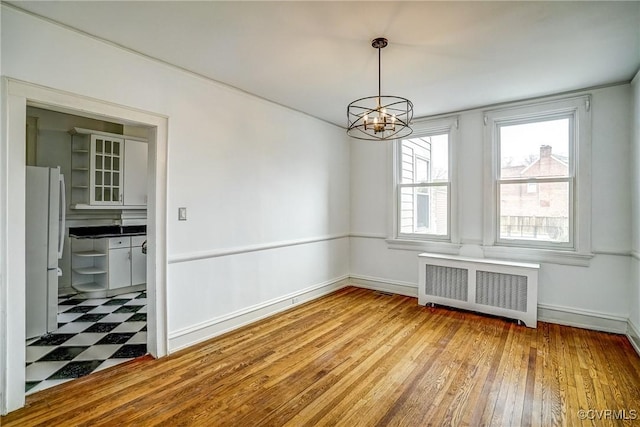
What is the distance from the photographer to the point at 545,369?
2.61 m

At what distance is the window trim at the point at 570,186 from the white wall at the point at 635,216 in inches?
13.6

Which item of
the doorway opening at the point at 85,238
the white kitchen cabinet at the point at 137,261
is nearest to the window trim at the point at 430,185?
the doorway opening at the point at 85,238

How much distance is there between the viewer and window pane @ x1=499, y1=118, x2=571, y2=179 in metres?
3.69

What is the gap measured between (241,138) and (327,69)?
1.21 meters

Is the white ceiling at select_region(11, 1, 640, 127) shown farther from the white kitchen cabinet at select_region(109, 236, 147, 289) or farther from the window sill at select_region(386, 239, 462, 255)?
the white kitchen cabinet at select_region(109, 236, 147, 289)

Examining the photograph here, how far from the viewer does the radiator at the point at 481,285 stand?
3.58 meters

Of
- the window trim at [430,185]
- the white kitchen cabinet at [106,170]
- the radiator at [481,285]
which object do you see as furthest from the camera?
the white kitchen cabinet at [106,170]

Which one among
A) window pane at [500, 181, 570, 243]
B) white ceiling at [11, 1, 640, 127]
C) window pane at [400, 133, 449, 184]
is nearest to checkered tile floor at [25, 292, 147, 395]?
white ceiling at [11, 1, 640, 127]

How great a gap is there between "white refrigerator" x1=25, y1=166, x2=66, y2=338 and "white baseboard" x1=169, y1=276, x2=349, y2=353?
4.67 feet

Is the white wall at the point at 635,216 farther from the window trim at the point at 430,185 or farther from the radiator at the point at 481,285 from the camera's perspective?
the window trim at the point at 430,185

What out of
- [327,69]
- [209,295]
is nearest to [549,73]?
[327,69]

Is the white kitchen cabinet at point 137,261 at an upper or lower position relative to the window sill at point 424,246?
lower

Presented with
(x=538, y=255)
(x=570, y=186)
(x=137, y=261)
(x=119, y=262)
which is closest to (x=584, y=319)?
(x=538, y=255)

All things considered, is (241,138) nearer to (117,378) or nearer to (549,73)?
(117,378)
